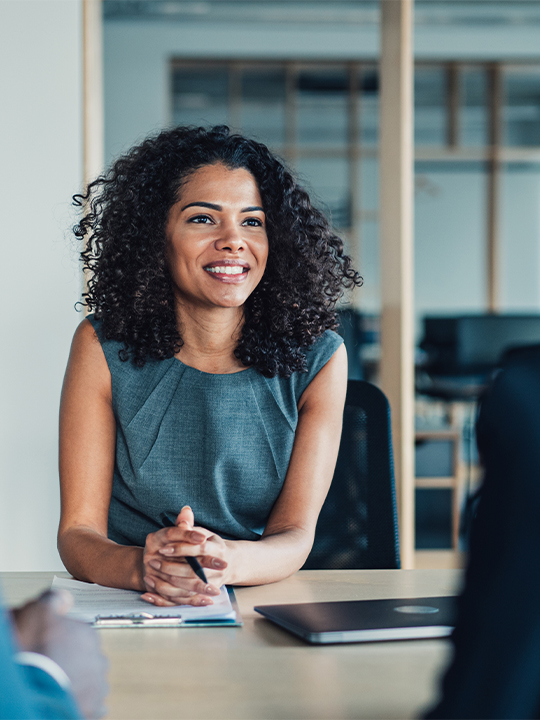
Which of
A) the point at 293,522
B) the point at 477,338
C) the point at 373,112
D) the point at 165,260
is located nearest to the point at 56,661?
the point at 293,522

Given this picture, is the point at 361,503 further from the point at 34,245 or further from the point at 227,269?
the point at 34,245

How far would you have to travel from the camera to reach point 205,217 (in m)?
1.44

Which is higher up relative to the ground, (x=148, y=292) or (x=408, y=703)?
(x=148, y=292)

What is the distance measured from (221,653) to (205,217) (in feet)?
2.88

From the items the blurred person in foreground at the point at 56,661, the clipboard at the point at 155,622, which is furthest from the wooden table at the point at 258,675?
the blurred person in foreground at the point at 56,661

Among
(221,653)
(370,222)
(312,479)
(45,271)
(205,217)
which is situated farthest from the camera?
(370,222)

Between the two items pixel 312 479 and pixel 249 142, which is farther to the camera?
pixel 249 142

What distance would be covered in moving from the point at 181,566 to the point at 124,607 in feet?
0.28

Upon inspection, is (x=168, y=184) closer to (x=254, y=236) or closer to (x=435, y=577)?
(x=254, y=236)

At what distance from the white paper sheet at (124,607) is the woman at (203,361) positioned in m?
0.12

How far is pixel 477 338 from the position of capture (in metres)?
5.02

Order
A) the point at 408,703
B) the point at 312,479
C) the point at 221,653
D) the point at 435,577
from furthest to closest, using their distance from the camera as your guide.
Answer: the point at 312,479, the point at 435,577, the point at 221,653, the point at 408,703

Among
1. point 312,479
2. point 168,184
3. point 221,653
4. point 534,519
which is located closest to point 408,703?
point 221,653

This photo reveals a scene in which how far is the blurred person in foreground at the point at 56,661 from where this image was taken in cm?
46
